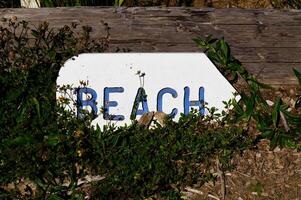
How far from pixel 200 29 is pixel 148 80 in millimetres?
516

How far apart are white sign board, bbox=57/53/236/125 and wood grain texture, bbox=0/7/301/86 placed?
227 millimetres

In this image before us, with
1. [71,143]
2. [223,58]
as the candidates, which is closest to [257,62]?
[223,58]

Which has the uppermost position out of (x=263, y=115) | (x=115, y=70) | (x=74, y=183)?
(x=115, y=70)

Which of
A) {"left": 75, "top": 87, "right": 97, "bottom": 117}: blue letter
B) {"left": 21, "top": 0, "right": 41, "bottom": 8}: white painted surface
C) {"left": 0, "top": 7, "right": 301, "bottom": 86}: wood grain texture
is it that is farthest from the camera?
{"left": 21, "top": 0, "right": 41, "bottom": 8}: white painted surface

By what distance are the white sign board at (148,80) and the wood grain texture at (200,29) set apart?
23cm

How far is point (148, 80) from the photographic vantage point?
4.21 meters

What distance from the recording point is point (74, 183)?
12.5 ft

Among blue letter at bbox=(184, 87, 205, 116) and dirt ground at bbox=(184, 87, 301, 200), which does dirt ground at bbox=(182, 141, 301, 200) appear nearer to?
dirt ground at bbox=(184, 87, 301, 200)

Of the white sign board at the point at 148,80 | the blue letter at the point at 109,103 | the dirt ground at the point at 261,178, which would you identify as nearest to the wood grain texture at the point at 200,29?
the white sign board at the point at 148,80

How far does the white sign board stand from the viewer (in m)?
4.18

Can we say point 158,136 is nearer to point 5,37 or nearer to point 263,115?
point 263,115

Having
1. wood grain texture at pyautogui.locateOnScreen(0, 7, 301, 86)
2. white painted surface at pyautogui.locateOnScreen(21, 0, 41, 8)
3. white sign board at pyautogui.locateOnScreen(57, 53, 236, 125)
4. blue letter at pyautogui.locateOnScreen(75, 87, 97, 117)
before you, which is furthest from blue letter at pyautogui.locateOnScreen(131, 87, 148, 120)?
white painted surface at pyautogui.locateOnScreen(21, 0, 41, 8)

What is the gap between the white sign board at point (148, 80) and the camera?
4.18 metres

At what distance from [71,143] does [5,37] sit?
2.93 ft
